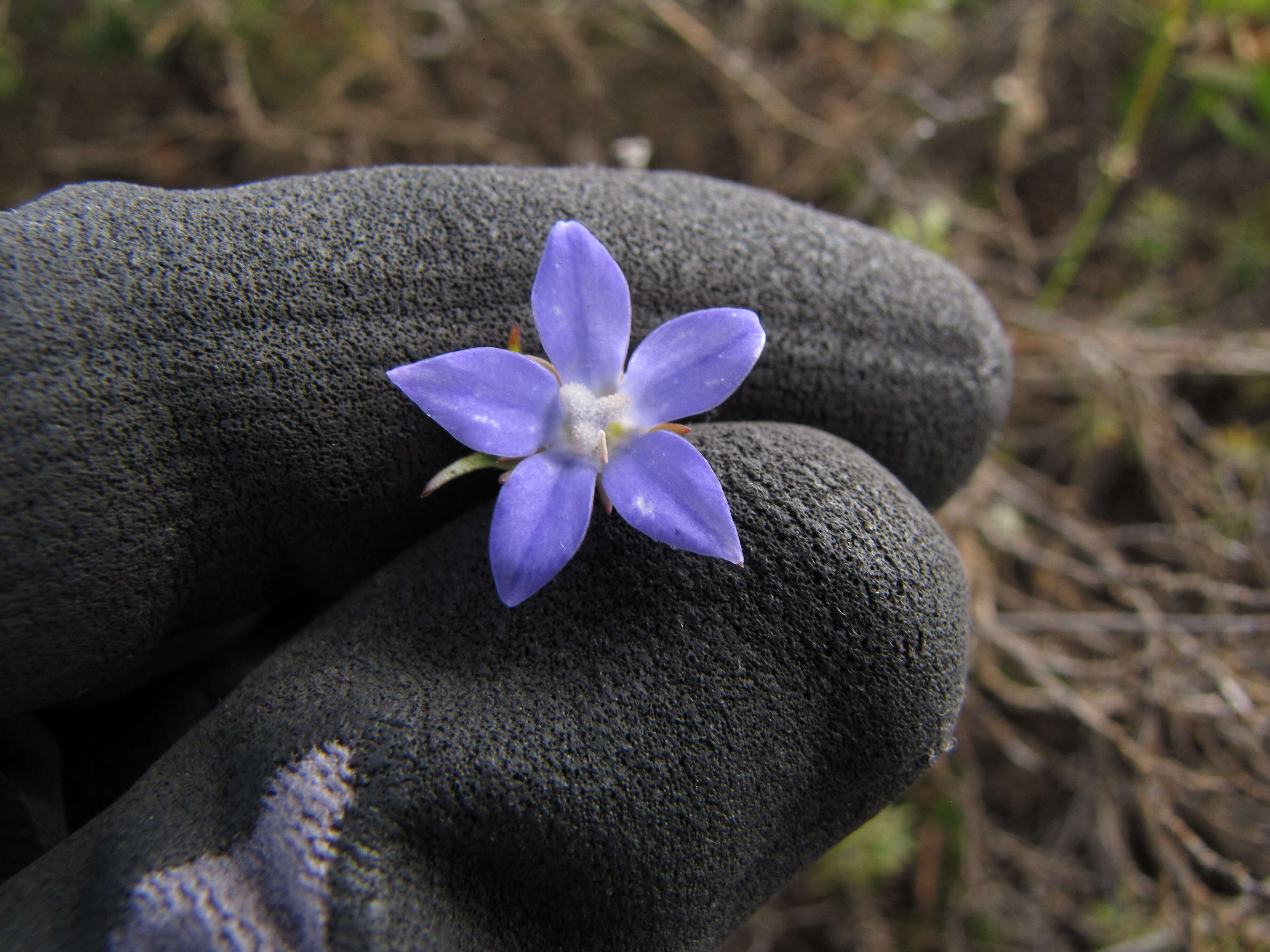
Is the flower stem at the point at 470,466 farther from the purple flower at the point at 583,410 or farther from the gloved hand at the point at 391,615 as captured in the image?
the gloved hand at the point at 391,615

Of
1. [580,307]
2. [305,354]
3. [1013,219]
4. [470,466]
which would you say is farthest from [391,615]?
[1013,219]

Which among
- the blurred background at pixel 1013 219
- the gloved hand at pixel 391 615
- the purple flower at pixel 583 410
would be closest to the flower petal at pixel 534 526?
the purple flower at pixel 583 410

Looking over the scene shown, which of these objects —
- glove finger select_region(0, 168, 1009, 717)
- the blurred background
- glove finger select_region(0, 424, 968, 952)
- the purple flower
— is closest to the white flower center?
the purple flower

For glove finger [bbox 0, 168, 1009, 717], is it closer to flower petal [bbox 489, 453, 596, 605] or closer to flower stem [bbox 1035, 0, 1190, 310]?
flower petal [bbox 489, 453, 596, 605]

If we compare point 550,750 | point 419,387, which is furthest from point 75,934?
point 419,387

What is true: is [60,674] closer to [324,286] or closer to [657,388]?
[324,286]

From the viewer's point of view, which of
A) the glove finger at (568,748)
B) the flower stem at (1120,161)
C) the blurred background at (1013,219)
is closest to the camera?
the glove finger at (568,748)

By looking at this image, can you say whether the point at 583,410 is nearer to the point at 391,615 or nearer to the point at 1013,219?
the point at 391,615
